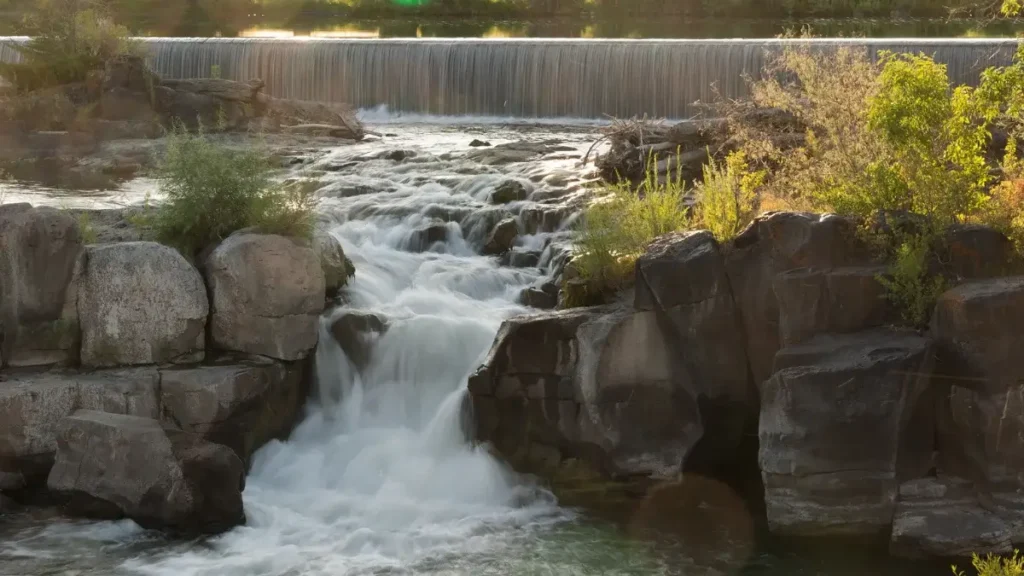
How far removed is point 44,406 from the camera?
10.1 meters

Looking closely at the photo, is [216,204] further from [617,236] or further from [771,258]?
[771,258]

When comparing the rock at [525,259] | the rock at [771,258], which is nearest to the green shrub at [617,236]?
the rock at [771,258]

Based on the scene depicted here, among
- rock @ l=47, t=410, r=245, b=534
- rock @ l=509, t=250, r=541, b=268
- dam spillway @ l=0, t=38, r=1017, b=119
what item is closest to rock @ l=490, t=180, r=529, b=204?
rock @ l=509, t=250, r=541, b=268

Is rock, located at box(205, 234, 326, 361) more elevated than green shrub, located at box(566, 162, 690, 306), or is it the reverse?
green shrub, located at box(566, 162, 690, 306)

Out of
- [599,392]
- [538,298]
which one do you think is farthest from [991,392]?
[538,298]

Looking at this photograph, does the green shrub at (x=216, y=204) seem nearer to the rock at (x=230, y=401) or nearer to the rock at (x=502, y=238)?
the rock at (x=230, y=401)

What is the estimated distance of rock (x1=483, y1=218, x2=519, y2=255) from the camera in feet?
45.3

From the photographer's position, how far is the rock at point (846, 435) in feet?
29.6

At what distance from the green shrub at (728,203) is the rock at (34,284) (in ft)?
18.8

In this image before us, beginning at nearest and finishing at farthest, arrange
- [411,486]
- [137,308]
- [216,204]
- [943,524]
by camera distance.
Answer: [943,524], [411,486], [137,308], [216,204]

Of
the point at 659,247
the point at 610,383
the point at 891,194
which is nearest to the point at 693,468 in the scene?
the point at 610,383

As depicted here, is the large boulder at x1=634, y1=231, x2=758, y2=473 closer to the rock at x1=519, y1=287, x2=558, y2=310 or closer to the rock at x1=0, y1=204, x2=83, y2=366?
the rock at x1=519, y1=287, x2=558, y2=310

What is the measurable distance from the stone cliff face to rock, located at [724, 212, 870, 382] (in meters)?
0.01

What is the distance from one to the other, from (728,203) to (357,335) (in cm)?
377
